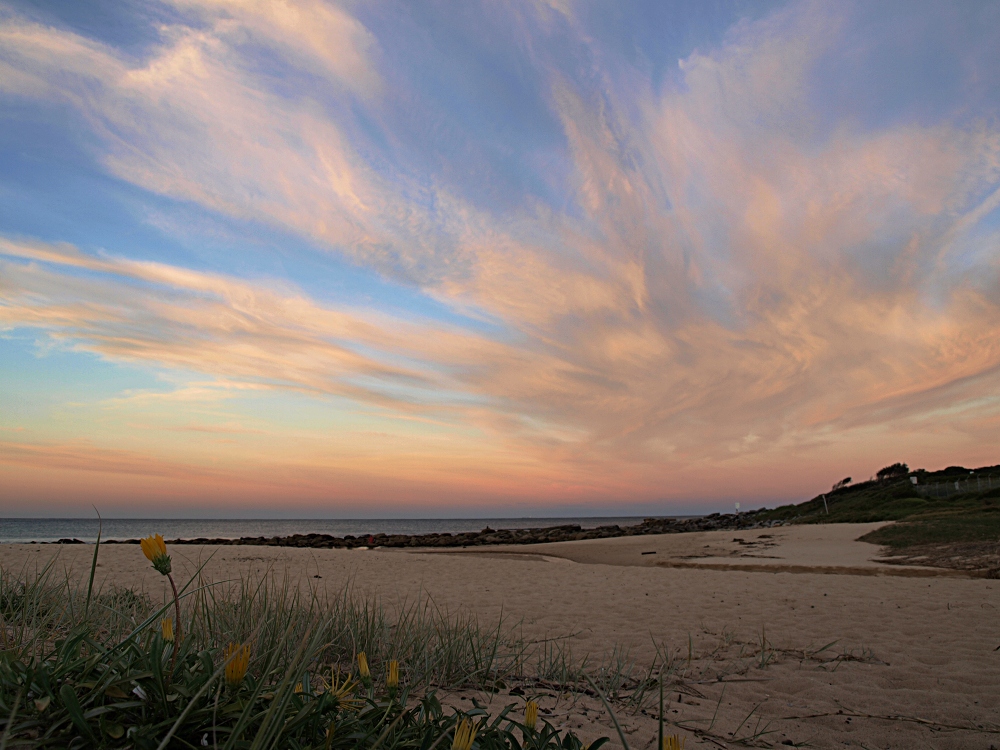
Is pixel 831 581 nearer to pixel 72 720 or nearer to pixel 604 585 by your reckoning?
pixel 604 585

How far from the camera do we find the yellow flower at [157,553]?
152cm

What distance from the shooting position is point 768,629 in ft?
20.5

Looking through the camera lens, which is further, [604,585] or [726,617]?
[604,585]

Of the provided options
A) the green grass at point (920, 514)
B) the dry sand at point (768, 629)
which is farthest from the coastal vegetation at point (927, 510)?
the dry sand at point (768, 629)

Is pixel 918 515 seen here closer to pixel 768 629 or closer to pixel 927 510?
pixel 927 510

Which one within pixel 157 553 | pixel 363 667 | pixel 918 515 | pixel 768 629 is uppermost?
pixel 157 553

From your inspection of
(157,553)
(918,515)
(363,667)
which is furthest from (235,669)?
(918,515)

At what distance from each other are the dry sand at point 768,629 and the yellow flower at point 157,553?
1.88 metres

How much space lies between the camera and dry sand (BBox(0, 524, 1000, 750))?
329 cm

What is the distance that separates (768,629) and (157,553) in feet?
21.1

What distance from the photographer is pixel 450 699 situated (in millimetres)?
2896

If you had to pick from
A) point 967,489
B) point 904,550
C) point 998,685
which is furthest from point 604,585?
point 967,489

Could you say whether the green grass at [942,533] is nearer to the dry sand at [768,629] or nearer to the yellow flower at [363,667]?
the dry sand at [768,629]

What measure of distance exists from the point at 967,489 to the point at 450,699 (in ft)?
124
